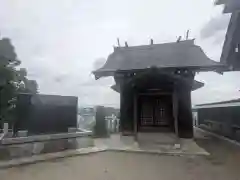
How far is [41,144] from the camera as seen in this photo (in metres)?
3.12

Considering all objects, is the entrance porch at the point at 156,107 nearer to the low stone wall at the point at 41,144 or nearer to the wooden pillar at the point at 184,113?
the wooden pillar at the point at 184,113

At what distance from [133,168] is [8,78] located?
155 cm

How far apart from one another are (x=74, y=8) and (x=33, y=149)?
1.79 meters

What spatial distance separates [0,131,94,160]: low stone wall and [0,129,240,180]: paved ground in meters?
0.33

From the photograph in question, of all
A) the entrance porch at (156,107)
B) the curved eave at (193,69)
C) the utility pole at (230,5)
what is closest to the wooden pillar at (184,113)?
the entrance porch at (156,107)

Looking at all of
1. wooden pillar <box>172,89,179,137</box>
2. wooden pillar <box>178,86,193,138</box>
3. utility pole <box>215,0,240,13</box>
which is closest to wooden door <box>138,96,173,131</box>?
wooden pillar <box>178,86,193,138</box>

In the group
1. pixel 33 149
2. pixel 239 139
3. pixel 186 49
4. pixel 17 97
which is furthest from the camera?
pixel 186 49

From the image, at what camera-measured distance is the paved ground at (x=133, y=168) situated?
89.2 inches

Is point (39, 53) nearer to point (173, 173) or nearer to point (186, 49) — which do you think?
point (173, 173)

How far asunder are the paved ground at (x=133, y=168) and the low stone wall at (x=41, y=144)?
0.33 meters

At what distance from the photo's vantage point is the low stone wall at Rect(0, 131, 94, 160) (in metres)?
2.79

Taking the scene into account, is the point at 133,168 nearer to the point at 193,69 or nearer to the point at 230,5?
the point at 230,5

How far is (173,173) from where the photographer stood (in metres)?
2.41

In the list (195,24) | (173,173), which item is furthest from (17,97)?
(195,24)
